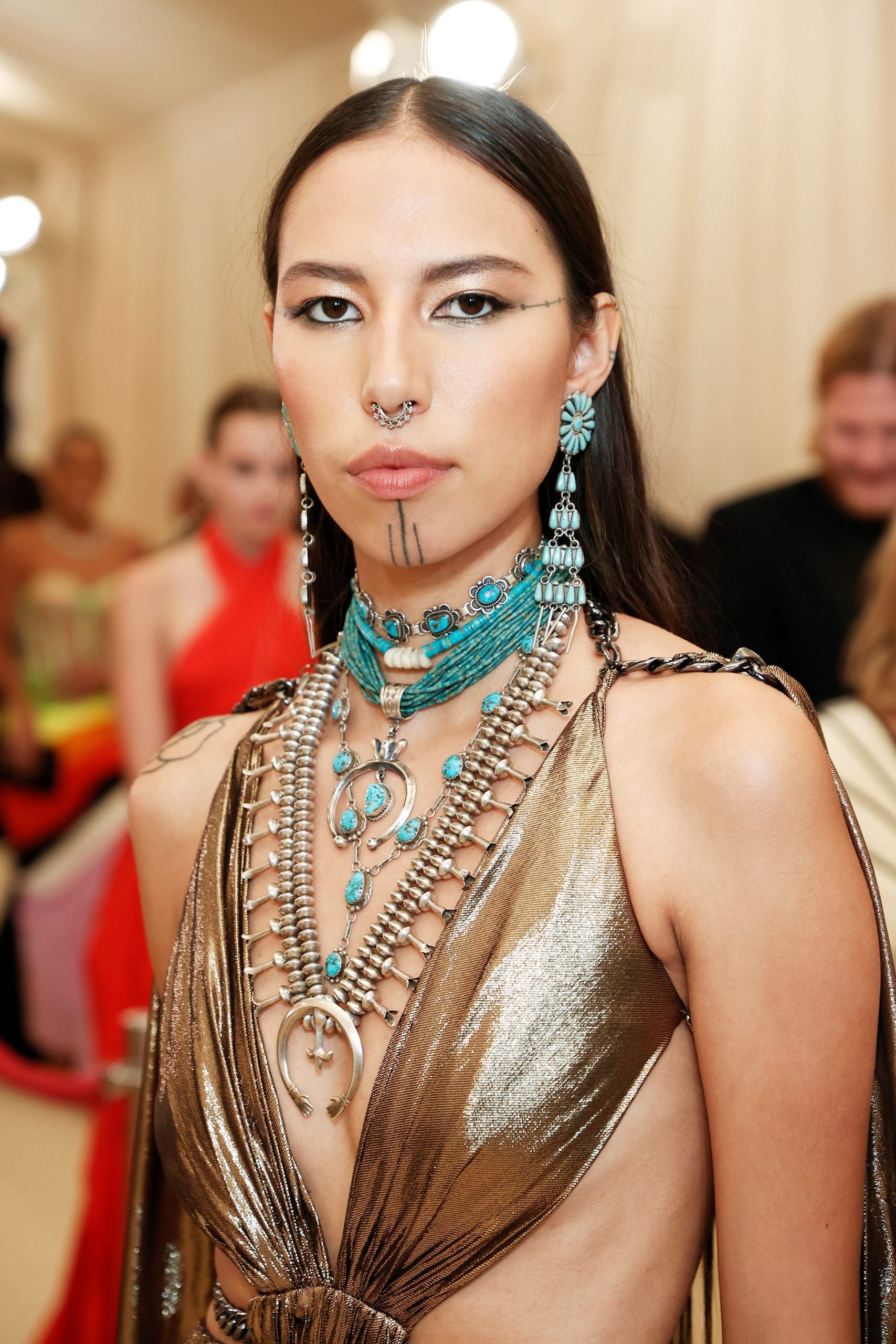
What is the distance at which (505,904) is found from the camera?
977mm

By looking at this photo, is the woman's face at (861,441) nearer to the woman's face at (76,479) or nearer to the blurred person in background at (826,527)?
the blurred person in background at (826,527)

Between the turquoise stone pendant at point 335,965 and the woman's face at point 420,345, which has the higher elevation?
the woman's face at point 420,345

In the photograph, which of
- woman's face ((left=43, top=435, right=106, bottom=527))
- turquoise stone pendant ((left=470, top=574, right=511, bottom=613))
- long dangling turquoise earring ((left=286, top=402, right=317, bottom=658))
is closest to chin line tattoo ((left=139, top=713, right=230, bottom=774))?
long dangling turquoise earring ((left=286, top=402, right=317, bottom=658))

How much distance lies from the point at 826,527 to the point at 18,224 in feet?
13.5

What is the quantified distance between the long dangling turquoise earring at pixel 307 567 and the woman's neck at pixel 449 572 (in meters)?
0.13

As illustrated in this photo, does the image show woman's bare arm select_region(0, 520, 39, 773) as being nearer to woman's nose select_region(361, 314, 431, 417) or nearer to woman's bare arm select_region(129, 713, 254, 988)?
woman's bare arm select_region(129, 713, 254, 988)

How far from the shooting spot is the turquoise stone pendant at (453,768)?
104cm

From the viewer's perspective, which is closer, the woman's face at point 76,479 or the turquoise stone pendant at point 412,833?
the turquoise stone pendant at point 412,833

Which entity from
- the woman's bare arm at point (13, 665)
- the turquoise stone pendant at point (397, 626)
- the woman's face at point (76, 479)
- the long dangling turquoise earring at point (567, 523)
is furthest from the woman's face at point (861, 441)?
the woman's face at point (76, 479)

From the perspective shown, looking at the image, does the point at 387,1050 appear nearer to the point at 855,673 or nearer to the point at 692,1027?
the point at 692,1027

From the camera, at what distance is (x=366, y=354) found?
3.21 feet

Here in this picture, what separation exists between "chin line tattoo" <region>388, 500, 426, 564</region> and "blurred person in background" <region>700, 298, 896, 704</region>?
Answer: 1.79 m

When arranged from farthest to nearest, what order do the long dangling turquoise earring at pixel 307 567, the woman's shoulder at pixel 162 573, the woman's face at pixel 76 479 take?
the woman's face at pixel 76 479, the woman's shoulder at pixel 162 573, the long dangling turquoise earring at pixel 307 567

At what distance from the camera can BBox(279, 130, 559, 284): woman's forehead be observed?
97 centimetres
